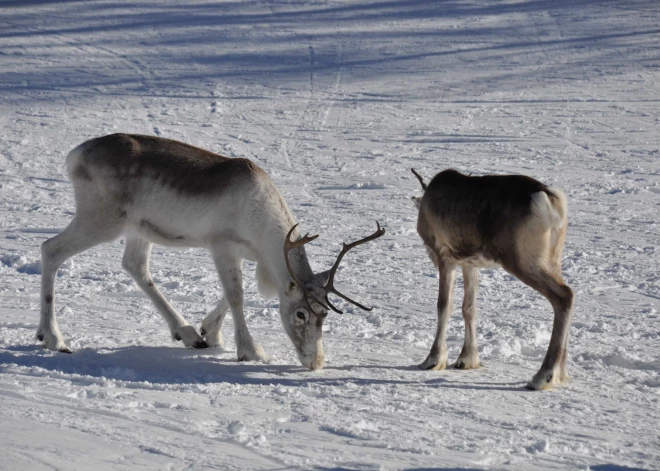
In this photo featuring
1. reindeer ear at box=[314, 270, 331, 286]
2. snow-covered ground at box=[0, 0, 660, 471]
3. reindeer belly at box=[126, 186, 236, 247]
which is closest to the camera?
snow-covered ground at box=[0, 0, 660, 471]

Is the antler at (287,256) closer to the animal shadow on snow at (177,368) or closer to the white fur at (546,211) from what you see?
the animal shadow on snow at (177,368)

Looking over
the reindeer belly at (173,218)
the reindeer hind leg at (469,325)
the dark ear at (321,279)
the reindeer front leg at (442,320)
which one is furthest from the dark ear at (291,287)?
the reindeer hind leg at (469,325)

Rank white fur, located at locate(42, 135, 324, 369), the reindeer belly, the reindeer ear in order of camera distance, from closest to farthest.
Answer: the reindeer ear → white fur, located at locate(42, 135, 324, 369) → the reindeer belly

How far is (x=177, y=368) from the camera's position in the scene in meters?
6.69

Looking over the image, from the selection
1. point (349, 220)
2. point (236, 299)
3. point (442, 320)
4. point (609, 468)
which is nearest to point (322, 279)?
point (236, 299)

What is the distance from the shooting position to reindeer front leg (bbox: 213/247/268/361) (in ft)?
23.0

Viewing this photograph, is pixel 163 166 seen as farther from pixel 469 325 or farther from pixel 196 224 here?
pixel 469 325

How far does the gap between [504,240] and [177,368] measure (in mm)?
2557

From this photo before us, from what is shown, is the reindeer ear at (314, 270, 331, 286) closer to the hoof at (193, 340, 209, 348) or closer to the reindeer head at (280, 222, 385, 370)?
the reindeer head at (280, 222, 385, 370)

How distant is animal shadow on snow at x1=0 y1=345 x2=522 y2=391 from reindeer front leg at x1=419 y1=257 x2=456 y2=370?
152 millimetres

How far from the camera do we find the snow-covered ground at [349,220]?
5242 millimetres

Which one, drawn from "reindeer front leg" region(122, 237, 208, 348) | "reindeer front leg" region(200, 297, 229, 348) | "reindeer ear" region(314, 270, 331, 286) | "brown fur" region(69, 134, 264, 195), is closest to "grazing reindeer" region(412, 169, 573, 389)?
"reindeer ear" region(314, 270, 331, 286)

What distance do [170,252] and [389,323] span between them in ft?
11.0

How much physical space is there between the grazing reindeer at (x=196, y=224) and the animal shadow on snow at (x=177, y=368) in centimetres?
18
